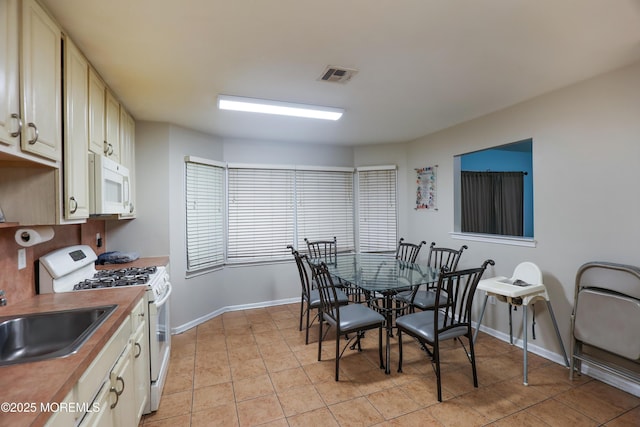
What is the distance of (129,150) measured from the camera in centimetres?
295

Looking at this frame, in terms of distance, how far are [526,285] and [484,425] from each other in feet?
4.04

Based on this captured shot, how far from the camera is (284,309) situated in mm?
4156

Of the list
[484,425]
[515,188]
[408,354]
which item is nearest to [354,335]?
[408,354]

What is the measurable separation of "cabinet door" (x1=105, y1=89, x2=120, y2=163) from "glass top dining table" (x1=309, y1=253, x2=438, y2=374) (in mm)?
2012

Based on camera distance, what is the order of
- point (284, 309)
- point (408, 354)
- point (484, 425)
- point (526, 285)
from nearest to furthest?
1. point (484, 425)
2. point (526, 285)
3. point (408, 354)
4. point (284, 309)

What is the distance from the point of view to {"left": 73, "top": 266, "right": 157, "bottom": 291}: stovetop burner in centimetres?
208

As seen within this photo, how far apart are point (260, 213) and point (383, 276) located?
6.93 feet

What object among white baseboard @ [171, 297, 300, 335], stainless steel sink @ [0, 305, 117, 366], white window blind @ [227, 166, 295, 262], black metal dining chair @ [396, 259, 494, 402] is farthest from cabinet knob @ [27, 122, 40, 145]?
white window blind @ [227, 166, 295, 262]

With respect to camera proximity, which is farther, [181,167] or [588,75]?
[181,167]

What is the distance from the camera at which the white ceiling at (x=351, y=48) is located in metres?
1.55

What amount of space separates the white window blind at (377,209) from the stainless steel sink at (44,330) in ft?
11.9

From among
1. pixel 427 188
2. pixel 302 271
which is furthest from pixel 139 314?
pixel 427 188

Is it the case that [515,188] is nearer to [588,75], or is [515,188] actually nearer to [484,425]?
[588,75]

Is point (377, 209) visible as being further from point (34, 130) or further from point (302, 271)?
point (34, 130)
